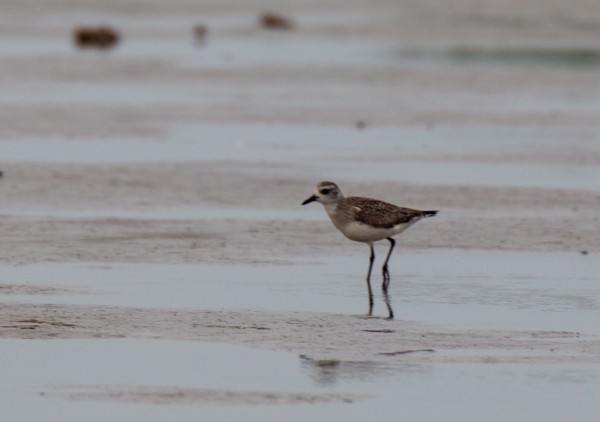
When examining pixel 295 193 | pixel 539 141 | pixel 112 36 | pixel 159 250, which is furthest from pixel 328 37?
pixel 159 250

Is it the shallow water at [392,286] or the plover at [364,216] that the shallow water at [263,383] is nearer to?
the shallow water at [392,286]

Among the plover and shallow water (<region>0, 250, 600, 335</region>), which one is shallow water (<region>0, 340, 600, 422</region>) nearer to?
shallow water (<region>0, 250, 600, 335</region>)

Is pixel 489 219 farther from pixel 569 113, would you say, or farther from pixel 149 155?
pixel 569 113

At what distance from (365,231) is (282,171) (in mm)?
7857

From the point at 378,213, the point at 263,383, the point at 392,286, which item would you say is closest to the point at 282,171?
the point at 378,213

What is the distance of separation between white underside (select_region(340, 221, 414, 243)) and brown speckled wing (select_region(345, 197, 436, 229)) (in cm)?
4

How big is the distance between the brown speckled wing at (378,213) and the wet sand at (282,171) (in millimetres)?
653

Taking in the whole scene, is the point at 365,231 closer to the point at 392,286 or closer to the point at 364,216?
the point at 364,216

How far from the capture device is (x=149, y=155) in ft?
82.3

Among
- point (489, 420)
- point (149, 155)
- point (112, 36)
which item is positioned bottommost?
point (489, 420)

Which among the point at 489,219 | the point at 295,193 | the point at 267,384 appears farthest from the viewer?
the point at 295,193

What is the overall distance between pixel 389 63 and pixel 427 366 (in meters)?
32.2

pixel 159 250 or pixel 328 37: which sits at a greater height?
pixel 328 37

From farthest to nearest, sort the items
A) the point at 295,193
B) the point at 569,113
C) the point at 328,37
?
the point at 328,37, the point at 569,113, the point at 295,193
